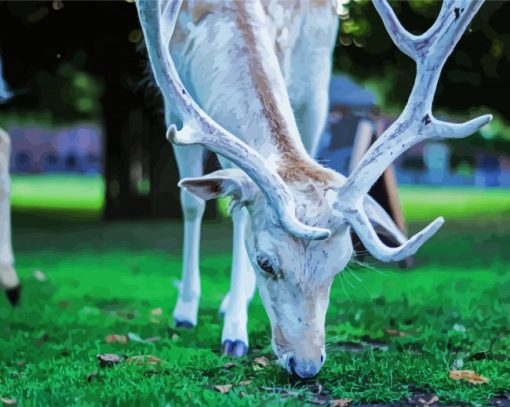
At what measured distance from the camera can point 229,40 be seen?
5277 millimetres

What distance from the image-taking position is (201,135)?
4367mm

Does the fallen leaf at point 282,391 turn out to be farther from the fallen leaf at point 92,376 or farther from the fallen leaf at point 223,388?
the fallen leaf at point 92,376

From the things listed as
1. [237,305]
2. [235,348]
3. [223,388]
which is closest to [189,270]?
[237,305]

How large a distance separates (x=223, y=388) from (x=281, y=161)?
115cm

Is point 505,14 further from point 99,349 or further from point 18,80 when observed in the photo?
point 99,349

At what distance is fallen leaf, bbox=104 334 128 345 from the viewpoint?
5754mm

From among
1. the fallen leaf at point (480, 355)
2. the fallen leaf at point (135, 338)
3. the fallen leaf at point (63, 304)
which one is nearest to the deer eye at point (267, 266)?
the fallen leaf at point (480, 355)

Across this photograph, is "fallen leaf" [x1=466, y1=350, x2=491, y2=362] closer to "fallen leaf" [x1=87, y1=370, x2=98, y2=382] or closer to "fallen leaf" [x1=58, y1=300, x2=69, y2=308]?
"fallen leaf" [x1=87, y1=370, x2=98, y2=382]

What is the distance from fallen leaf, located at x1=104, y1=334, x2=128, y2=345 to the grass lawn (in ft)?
0.19

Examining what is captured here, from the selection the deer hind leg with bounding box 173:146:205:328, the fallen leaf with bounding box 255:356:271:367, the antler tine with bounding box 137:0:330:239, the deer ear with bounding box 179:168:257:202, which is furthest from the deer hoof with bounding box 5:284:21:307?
the antler tine with bounding box 137:0:330:239

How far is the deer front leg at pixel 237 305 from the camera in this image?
536cm

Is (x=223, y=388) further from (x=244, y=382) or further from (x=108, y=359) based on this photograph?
(x=108, y=359)

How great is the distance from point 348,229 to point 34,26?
11250mm

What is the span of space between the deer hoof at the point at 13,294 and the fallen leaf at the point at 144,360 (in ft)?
6.89
